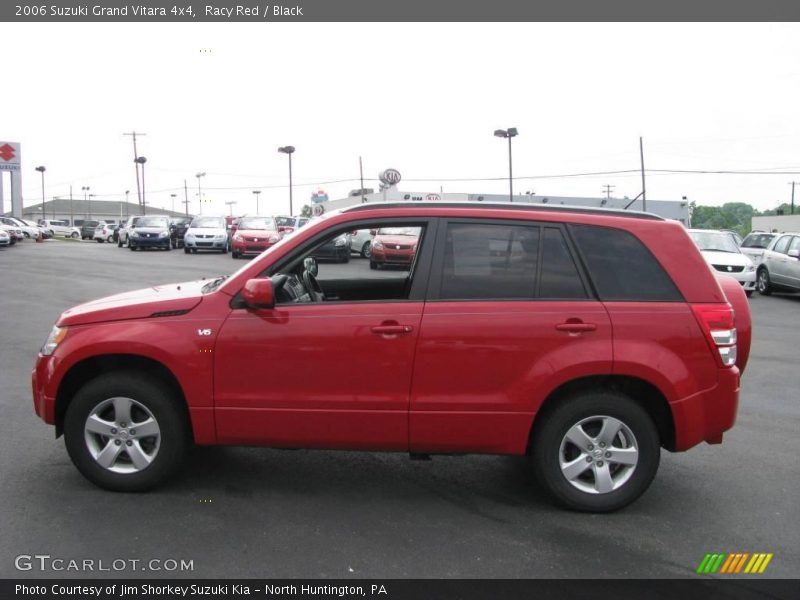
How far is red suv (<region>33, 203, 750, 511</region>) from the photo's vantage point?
4059mm

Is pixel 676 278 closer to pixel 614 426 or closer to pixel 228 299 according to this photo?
pixel 614 426

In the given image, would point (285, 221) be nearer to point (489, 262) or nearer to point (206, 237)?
point (206, 237)

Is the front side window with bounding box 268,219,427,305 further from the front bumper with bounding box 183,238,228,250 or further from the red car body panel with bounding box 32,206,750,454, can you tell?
the front bumper with bounding box 183,238,228,250

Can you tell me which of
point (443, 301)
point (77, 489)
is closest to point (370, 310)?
point (443, 301)

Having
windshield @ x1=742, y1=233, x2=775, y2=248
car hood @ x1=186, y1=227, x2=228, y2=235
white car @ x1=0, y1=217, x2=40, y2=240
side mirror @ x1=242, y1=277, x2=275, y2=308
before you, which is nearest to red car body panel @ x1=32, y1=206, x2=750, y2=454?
side mirror @ x1=242, y1=277, x2=275, y2=308

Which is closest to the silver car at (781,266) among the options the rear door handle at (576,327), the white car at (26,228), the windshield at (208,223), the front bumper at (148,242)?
the rear door handle at (576,327)

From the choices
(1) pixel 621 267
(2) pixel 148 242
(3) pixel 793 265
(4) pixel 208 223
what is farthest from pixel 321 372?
(2) pixel 148 242

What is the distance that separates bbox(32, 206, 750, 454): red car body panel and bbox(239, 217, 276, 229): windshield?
23792mm

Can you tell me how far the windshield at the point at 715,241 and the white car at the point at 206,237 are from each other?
19504mm

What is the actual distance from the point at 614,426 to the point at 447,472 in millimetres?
1296

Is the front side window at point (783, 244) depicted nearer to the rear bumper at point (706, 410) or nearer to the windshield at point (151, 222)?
the rear bumper at point (706, 410)

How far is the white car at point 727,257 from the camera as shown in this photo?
663 inches

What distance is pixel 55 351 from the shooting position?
4.31 m
